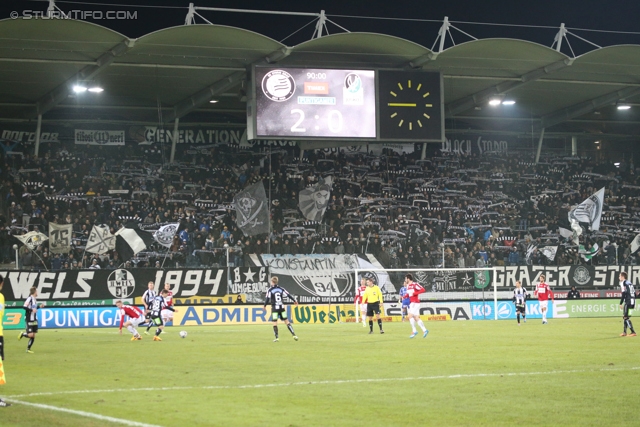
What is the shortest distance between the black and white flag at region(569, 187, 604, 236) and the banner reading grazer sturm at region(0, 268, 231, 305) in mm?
22411

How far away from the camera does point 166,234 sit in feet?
142

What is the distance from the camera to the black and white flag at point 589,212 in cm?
5062

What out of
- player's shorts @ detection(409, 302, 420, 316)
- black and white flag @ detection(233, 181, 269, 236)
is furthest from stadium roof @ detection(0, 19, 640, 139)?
player's shorts @ detection(409, 302, 420, 316)

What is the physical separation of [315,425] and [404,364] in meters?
8.03

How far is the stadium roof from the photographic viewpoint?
3538 centimetres

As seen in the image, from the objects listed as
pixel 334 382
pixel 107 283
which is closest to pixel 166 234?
pixel 107 283

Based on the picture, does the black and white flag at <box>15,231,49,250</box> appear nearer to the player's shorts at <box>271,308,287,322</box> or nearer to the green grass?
the green grass

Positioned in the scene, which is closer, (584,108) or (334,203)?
(334,203)

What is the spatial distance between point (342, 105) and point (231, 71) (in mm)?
8172

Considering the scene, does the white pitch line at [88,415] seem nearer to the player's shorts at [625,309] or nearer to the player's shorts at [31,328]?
the player's shorts at [31,328]

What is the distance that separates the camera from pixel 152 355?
69.5 ft

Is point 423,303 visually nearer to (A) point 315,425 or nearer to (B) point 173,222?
(B) point 173,222

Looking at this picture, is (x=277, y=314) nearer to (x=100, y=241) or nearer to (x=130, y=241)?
(x=130, y=241)

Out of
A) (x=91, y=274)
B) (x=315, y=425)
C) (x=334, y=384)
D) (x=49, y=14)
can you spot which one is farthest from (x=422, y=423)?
(x=91, y=274)
